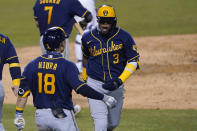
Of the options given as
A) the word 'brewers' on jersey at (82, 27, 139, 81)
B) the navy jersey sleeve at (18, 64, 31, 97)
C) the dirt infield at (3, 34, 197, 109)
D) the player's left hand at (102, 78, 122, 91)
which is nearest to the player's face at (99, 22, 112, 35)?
the word 'brewers' on jersey at (82, 27, 139, 81)

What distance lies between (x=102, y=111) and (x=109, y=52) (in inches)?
32.8

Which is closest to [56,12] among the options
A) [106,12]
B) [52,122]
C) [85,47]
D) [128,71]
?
[85,47]

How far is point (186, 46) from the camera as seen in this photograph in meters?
19.9

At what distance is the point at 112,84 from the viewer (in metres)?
7.42

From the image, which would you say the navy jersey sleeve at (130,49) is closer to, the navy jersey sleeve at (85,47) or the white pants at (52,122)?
the navy jersey sleeve at (85,47)

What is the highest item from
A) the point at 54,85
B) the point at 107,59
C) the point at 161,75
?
the point at 54,85

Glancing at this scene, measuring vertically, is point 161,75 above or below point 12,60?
below

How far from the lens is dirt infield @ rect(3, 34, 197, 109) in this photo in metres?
12.9

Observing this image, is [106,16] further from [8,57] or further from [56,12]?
[56,12]

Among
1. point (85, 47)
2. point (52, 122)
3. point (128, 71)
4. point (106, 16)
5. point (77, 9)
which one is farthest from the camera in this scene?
point (77, 9)

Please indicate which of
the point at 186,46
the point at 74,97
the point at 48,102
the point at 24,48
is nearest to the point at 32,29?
the point at 24,48

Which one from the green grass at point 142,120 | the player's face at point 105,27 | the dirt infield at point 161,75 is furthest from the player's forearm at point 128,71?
the dirt infield at point 161,75

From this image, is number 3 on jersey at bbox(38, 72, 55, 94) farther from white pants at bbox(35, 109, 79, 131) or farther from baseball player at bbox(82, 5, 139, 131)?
baseball player at bbox(82, 5, 139, 131)

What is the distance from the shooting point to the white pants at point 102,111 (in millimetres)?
7496
